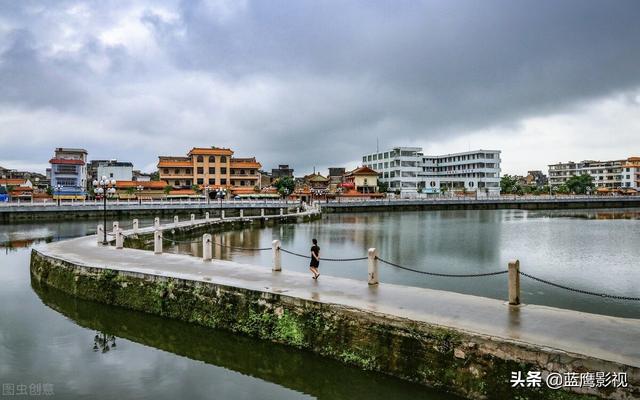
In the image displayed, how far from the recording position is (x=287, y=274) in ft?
47.5

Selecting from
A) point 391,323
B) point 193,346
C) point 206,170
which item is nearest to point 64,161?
point 206,170

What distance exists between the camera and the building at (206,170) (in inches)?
3602

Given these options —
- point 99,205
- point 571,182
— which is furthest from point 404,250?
point 571,182

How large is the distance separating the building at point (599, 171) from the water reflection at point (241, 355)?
5996 inches

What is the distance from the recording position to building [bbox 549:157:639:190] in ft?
447

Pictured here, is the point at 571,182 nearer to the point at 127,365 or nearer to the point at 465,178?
the point at 465,178

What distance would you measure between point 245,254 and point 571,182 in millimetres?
130486

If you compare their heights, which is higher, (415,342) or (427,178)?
(427,178)

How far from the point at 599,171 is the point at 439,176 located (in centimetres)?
6070

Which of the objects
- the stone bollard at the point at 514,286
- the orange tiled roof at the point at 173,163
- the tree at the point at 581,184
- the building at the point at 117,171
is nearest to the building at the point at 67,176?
the building at the point at 117,171

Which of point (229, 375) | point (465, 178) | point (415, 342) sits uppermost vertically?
point (465, 178)

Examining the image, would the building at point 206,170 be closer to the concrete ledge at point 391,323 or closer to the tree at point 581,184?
the concrete ledge at point 391,323

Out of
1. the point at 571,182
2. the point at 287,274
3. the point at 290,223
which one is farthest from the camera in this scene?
the point at 571,182

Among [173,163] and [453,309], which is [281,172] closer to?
[173,163]
